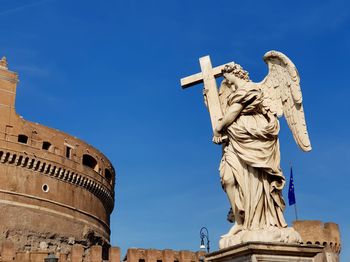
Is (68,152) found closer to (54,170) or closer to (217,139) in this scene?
(54,170)

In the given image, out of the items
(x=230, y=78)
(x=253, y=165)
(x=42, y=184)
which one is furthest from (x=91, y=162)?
(x=253, y=165)

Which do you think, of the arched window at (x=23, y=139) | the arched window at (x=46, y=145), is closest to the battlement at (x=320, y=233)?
the arched window at (x=46, y=145)

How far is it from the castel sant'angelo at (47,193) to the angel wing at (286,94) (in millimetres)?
21690

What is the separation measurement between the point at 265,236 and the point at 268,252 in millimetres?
125

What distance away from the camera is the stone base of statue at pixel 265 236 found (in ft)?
10.9

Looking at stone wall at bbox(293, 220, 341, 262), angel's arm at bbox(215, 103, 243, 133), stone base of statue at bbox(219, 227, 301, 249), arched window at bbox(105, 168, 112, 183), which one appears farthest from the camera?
arched window at bbox(105, 168, 112, 183)

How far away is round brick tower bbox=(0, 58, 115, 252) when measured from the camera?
28.0 meters

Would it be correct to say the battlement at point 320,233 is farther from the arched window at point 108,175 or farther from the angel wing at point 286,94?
the angel wing at point 286,94

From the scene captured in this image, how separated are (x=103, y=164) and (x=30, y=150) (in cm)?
646

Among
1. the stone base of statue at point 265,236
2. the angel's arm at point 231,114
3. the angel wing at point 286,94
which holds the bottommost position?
the stone base of statue at point 265,236

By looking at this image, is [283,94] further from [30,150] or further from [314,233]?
[30,150]

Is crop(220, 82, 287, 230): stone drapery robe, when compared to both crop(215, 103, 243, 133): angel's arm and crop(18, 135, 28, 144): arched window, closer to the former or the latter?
crop(215, 103, 243, 133): angel's arm

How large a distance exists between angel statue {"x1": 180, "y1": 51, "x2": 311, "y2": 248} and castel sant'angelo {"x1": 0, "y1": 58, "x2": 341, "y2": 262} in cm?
2173

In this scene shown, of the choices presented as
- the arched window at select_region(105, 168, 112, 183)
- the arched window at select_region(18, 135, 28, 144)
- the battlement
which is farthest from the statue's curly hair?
the arched window at select_region(105, 168, 112, 183)
